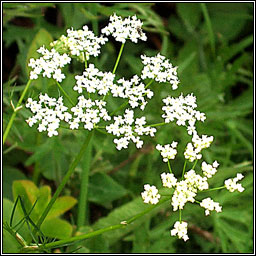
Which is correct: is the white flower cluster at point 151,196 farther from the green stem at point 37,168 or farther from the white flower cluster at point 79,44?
the green stem at point 37,168

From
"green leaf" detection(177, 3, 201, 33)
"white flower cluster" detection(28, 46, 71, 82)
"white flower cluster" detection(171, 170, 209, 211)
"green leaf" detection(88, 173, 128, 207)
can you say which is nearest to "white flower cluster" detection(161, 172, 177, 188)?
"white flower cluster" detection(171, 170, 209, 211)

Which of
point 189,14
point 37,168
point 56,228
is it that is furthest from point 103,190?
point 189,14

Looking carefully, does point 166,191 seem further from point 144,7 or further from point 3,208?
point 144,7

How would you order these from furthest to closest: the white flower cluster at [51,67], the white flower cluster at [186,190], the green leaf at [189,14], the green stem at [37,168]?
1. the green leaf at [189,14]
2. the green stem at [37,168]
3. the white flower cluster at [51,67]
4. the white flower cluster at [186,190]

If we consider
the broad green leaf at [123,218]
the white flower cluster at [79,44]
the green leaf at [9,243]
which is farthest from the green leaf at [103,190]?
the white flower cluster at [79,44]

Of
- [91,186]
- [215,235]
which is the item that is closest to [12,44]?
[91,186]

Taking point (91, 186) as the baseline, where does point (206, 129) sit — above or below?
above
